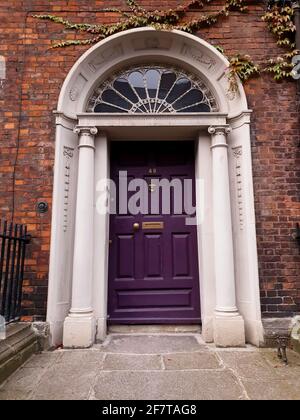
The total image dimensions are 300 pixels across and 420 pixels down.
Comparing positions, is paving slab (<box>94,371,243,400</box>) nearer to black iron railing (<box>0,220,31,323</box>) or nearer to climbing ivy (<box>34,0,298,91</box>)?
black iron railing (<box>0,220,31,323</box>)

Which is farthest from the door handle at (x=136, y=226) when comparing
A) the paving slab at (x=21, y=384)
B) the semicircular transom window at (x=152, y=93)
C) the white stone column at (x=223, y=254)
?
the paving slab at (x=21, y=384)

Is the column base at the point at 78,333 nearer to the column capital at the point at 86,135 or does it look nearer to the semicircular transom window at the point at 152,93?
the column capital at the point at 86,135

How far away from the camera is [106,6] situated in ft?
13.5

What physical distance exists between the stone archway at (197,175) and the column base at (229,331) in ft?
0.03

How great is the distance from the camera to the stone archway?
3.51m

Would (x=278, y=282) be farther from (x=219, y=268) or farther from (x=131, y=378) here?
(x=131, y=378)

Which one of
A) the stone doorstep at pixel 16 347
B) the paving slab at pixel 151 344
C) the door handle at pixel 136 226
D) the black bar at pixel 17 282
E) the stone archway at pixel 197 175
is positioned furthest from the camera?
the door handle at pixel 136 226

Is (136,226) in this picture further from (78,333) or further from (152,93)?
(152,93)

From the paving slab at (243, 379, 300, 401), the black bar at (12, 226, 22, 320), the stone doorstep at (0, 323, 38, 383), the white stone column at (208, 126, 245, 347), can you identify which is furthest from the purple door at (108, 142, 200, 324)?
the paving slab at (243, 379, 300, 401)

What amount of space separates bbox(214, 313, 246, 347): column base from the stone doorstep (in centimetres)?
202

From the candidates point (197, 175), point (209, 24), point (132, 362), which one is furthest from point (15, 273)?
point (209, 24)

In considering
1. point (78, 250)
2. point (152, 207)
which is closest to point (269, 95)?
point (152, 207)

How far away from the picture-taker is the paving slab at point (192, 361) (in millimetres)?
2754

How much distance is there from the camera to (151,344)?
3.37 meters
